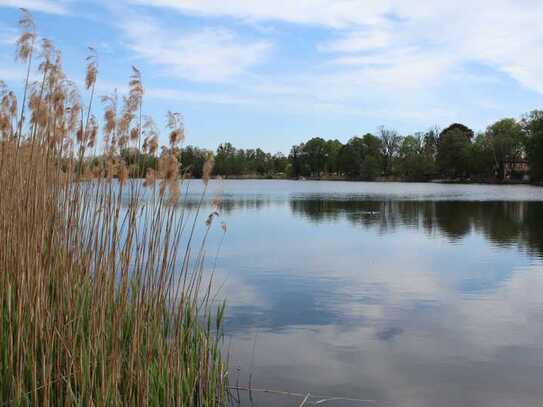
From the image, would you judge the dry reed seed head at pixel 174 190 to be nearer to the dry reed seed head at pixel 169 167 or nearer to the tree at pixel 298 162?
the dry reed seed head at pixel 169 167

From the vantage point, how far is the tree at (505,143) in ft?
283

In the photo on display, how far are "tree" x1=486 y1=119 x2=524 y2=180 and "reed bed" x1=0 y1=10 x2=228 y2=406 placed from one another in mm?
88516

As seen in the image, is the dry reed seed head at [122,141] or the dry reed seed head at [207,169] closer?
the dry reed seed head at [207,169]

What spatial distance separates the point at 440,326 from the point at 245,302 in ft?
10.3

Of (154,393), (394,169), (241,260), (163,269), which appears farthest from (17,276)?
(394,169)

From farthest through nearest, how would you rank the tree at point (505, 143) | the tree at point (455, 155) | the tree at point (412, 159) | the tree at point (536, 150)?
the tree at point (412, 159) < the tree at point (455, 155) < the tree at point (505, 143) < the tree at point (536, 150)

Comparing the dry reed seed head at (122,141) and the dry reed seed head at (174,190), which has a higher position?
the dry reed seed head at (122,141)

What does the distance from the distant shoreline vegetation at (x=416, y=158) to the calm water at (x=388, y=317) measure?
4668cm

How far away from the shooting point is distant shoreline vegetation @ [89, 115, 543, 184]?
283 feet

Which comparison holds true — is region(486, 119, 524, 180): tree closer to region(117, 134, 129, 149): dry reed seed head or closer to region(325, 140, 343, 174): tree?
region(325, 140, 343, 174): tree

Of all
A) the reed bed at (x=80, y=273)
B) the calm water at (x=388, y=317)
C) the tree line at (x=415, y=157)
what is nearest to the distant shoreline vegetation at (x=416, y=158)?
the tree line at (x=415, y=157)

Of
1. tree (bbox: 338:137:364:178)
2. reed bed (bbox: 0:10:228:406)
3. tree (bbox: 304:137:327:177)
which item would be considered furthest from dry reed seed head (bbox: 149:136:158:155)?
tree (bbox: 304:137:327:177)

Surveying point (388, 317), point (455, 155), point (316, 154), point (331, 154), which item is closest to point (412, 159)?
point (455, 155)

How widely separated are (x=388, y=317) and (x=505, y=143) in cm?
8567
